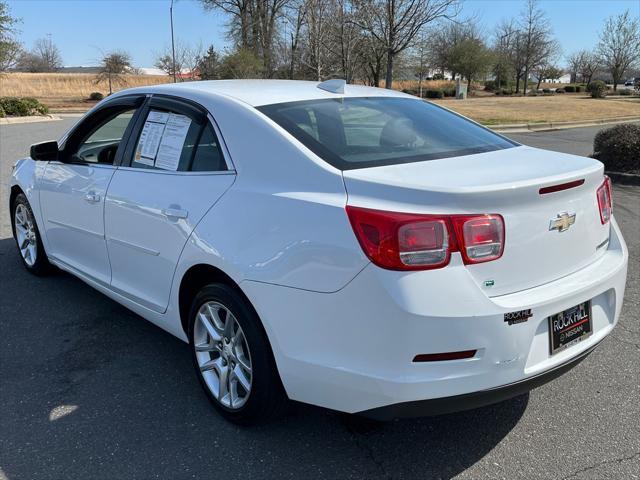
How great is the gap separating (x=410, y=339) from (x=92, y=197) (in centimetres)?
251

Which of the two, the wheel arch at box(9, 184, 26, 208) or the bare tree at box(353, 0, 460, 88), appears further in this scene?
the bare tree at box(353, 0, 460, 88)

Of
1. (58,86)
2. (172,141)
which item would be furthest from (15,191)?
(58,86)

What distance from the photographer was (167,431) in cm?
284

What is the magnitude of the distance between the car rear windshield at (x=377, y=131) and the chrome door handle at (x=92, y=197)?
144cm

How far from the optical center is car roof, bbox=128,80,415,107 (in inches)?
120

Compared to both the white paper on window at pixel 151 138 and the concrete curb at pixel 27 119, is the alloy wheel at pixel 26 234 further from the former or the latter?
the concrete curb at pixel 27 119

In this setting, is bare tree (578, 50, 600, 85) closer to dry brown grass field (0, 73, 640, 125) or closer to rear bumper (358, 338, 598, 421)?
dry brown grass field (0, 73, 640, 125)

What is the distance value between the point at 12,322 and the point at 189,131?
2.18 metres

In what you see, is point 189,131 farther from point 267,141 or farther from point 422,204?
point 422,204

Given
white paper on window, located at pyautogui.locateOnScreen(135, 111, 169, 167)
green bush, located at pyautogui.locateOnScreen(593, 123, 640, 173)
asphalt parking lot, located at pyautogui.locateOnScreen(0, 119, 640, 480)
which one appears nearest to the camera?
asphalt parking lot, located at pyautogui.locateOnScreen(0, 119, 640, 480)

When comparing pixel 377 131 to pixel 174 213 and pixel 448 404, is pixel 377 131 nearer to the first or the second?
pixel 174 213

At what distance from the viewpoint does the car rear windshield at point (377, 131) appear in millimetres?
2645

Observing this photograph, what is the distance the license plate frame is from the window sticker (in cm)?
207

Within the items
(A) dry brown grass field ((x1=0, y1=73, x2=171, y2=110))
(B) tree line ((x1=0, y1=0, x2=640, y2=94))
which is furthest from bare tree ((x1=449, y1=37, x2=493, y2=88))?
(A) dry brown grass field ((x1=0, y1=73, x2=171, y2=110))
